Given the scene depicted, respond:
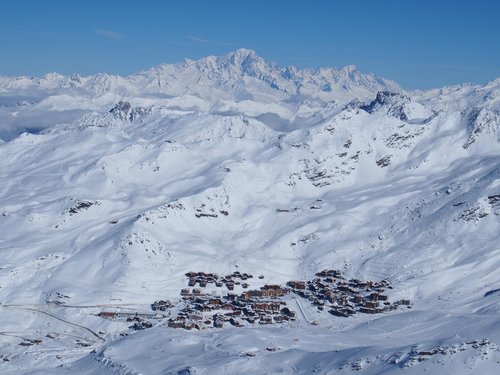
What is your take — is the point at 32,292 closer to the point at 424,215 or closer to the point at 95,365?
the point at 95,365

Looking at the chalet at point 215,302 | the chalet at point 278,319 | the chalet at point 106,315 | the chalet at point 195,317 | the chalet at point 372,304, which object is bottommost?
the chalet at point 372,304

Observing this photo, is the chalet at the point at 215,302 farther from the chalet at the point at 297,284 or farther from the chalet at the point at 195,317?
the chalet at the point at 297,284

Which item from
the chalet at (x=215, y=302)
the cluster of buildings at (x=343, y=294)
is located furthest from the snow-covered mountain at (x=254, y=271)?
the chalet at (x=215, y=302)

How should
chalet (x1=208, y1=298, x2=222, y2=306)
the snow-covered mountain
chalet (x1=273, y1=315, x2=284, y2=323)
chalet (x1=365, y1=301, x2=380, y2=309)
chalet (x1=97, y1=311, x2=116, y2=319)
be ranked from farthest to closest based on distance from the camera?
chalet (x1=208, y1=298, x2=222, y2=306)
chalet (x1=365, y1=301, x2=380, y2=309)
chalet (x1=97, y1=311, x2=116, y2=319)
chalet (x1=273, y1=315, x2=284, y2=323)
the snow-covered mountain

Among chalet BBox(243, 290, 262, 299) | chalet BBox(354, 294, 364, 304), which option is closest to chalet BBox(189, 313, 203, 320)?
chalet BBox(243, 290, 262, 299)

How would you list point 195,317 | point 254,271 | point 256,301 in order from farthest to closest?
point 254,271
point 256,301
point 195,317

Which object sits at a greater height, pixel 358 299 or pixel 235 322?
pixel 235 322

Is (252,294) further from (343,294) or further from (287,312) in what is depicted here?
(343,294)

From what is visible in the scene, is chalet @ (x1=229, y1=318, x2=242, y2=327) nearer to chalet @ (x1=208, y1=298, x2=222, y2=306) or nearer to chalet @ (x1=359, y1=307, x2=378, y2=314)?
chalet @ (x1=208, y1=298, x2=222, y2=306)

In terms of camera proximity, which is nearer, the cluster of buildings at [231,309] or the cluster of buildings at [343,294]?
the cluster of buildings at [231,309]

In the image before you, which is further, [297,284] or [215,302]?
[297,284]

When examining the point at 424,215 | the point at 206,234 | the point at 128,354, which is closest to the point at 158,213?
the point at 206,234

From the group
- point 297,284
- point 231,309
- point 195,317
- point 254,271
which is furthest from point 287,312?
point 254,271
